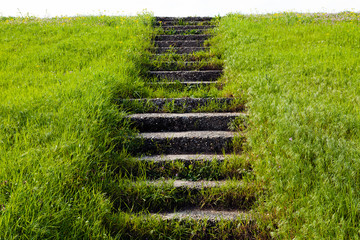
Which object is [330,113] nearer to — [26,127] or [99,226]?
[99,226]

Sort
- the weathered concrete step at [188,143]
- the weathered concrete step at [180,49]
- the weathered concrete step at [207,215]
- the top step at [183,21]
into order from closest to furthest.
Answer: the weathered concrete step at [207,215], the weathered concrete step at [188,143], the weathered concrete step at [180,49], the top step at [183,21]

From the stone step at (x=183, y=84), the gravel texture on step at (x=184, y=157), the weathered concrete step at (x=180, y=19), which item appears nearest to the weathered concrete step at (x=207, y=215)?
the gravel texture on step at (x=184, y=157)

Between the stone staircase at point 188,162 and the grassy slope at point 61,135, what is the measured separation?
375 millimetres

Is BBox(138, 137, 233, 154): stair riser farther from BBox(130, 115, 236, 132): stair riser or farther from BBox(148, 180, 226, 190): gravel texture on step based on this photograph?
BBox(148, 180, 226, 190): gravel texture on step

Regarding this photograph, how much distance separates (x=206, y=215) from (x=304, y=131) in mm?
1444

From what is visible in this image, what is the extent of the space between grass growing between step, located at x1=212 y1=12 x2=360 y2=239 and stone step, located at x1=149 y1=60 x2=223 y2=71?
47cm

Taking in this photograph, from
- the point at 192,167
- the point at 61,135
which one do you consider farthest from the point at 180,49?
the point at 61,135

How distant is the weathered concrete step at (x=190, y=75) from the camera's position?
6.50 m

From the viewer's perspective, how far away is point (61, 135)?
3.42 m

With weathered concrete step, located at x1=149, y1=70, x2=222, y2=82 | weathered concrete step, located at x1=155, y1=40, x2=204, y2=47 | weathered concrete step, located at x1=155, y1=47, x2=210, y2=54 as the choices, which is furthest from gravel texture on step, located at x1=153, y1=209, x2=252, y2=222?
weathered concrete step, located at x1=155, y1=40, x2=204, y2=47

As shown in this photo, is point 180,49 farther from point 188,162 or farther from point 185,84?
point 188,162

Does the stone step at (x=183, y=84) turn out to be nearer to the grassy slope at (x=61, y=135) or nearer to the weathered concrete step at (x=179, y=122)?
the grassy slope at (x=61, y=135)

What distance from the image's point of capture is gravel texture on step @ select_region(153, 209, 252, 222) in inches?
113

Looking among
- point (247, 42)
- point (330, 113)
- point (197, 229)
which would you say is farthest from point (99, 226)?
point (247, 42)
